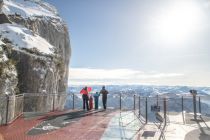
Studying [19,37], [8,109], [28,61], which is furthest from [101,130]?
[19,37]

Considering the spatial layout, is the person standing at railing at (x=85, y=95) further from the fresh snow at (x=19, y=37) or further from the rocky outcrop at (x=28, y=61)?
the fresh snow at (x=19, y=37)

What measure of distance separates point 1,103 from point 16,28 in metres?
21.7

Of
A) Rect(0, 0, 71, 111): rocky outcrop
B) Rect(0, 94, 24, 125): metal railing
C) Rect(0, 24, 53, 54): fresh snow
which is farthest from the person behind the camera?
Rect(0, 24, 53, 54): fresh snow

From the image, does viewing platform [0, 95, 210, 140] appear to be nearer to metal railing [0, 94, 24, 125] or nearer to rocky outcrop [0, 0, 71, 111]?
metal railing [0, 94, 24, 125]

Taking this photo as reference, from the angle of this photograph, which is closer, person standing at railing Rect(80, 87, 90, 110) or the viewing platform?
the viewing platform

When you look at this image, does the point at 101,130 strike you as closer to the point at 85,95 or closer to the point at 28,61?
the point at 85,95

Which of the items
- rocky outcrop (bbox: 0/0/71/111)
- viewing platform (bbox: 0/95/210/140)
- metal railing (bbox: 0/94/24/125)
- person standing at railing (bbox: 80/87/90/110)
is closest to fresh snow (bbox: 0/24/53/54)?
rocky outcrop (bbox: 0/0/71/111)

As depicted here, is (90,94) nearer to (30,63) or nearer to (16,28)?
(30,63)

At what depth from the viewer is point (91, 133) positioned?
1260 centimetres

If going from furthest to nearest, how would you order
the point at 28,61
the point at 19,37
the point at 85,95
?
the point at 19,37, the point at 28,61, the point at 85,95

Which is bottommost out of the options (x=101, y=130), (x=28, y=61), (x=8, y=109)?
(x=101, y=130)

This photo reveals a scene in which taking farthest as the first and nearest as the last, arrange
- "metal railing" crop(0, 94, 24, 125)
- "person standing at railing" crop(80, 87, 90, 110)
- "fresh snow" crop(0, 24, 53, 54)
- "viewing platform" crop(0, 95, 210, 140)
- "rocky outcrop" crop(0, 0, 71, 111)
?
1. "fresh snow" crop(0, 24, 53, 54)
2. "rocky outcrop" crop(0, 0, 71, 111)
3. "person standing at railing" crop(80, 87, 90, 110)
4. "metal railing" crop(0, 94, 24, 125)
5. "viewing platform" crop(0, 95, 210, 140)

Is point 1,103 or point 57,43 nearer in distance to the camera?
point 1,103

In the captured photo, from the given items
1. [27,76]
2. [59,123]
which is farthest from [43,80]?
[59,123]
